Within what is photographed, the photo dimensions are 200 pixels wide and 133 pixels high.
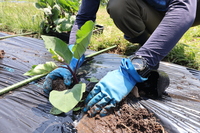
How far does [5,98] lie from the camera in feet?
3.44

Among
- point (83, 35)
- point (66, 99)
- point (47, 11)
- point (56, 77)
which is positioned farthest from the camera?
point (47, 11)

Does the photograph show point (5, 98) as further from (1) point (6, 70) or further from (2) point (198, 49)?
(2) point (198, 49)

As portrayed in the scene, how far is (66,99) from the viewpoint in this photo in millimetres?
768

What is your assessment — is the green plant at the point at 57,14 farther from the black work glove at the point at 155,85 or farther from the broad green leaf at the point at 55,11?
the black work glove at the point at 155,85

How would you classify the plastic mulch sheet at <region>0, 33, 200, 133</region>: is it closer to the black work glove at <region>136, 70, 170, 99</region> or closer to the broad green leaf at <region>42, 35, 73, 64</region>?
the black work glove at <region>136, 70, 170, 99</region>

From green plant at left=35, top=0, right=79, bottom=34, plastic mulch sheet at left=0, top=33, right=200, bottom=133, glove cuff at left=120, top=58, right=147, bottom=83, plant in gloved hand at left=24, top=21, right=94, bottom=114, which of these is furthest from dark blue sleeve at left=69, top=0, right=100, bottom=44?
green plant at left=35, top=0, right=79, bottom=34

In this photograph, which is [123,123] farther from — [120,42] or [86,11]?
[120,42]

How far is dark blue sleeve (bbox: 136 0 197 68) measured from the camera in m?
0.94

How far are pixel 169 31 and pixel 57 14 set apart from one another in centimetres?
197

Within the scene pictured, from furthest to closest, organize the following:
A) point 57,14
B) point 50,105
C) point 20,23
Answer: point 20,23
point 57,14
point 50,105

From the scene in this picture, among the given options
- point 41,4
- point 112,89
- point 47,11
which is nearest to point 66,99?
point 112,89

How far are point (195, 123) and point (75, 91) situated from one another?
62cm

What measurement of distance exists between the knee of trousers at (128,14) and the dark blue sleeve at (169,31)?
0.63 m

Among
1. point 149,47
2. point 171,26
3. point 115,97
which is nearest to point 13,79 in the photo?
point 115,97
